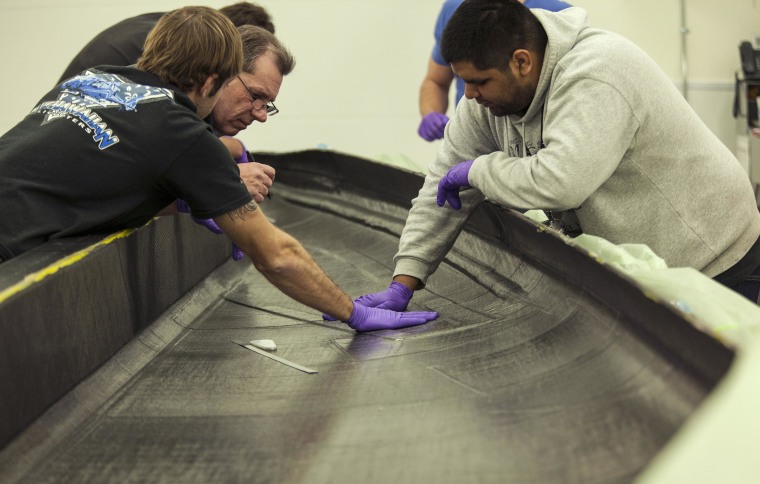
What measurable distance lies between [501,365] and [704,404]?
20.7 inches

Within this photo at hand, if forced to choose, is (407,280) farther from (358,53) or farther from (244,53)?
(358,53)

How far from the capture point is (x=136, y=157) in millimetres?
1760

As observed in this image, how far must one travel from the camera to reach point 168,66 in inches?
74.2

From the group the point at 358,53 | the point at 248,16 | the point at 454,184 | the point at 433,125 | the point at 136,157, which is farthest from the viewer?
Result: the point at 358,53

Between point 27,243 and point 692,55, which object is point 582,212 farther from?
point 692,55

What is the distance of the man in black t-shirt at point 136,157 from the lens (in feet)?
5.76

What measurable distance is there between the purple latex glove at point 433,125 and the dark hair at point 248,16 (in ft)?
2.67

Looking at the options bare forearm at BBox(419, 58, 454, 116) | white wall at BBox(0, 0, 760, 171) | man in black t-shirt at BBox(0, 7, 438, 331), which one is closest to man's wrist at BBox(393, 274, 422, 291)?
man in black t-shirt at BBox(0, 7, 438, 331)

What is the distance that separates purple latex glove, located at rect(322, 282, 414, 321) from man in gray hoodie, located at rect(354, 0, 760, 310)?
38cm

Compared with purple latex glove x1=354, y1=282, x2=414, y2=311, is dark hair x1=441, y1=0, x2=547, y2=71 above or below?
above

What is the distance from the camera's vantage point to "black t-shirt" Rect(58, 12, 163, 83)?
279 cm

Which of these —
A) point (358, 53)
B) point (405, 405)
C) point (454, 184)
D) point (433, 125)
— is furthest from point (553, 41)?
point (358, 53)

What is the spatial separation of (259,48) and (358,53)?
146 inches

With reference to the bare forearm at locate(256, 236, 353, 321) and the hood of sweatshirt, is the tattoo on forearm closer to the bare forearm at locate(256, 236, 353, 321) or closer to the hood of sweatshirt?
the bare forearm at locate(256, 236, 353, 321)
